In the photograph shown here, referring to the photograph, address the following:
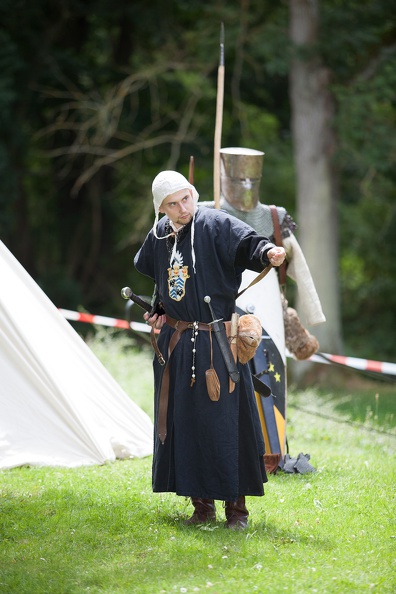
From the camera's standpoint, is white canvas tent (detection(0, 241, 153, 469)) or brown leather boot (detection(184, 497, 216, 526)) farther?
white canvas tent (detection(0, 241, 153, 469))

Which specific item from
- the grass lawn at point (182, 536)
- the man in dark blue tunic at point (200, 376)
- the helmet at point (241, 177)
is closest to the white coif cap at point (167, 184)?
the man in dark blue tunic at point (200, 376)

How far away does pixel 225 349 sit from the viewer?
3932 mm

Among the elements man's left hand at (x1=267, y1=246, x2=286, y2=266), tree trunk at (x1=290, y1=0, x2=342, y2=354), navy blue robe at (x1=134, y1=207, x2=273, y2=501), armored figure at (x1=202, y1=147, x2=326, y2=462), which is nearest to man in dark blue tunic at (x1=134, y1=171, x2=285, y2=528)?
navy blue robe at (x1=134, y1=207, x2=273, y2=501)

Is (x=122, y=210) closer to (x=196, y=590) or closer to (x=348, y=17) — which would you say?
(x=348, y=17)

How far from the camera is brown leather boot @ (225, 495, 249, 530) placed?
4.00 metres

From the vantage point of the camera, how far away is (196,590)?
329 cm

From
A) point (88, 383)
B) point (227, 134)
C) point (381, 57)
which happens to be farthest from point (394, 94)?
point (88, 383)

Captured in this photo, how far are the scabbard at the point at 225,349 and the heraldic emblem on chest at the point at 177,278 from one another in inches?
8.3

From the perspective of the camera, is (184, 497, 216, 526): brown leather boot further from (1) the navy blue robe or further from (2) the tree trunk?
(2) the tree trunk

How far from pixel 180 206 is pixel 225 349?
67 centimetres

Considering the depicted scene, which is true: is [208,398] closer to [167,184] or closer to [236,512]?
[236,512]

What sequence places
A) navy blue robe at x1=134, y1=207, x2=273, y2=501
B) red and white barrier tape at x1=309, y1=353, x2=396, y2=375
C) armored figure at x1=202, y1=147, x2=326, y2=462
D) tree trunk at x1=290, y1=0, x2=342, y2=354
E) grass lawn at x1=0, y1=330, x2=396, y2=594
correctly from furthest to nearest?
1. tree trunk at x1=290, y1=0, x2=342, y2=354
2. red and white barrier tape at x1=309, y1=353, x2=396, y2=375
3. armored figure at x1=202, y1=147, x2=326, y2=462
4. navy blue robe at x1=134, y1=207, x2=273, y2=501
5. grass lawn at x1=0, y1=330, x2=396, y2=594

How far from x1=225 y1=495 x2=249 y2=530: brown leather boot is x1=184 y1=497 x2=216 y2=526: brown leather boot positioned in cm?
11

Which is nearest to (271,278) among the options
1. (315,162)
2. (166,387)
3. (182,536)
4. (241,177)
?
(241,177)
